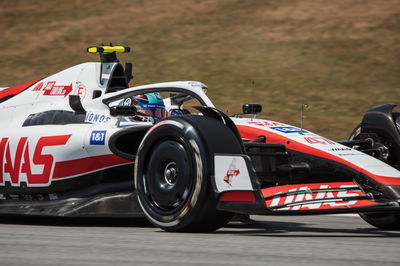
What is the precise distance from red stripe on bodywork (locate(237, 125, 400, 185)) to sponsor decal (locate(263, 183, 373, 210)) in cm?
16

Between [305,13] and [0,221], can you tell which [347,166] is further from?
[305,13]

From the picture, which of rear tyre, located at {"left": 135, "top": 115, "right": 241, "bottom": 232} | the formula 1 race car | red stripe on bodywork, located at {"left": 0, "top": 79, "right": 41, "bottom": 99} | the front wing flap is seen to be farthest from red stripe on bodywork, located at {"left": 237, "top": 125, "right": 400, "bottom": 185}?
red stripe on bodywork, located at {"left": 0, "top": 79, "right": 41, "bottom": 99}

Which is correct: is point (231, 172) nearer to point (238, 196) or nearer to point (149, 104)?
point (238, 196)

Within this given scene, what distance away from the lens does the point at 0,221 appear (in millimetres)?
7430

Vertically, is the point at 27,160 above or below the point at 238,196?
above

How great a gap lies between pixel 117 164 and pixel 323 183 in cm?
193

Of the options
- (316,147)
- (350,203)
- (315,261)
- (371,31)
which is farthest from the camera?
(371,31)

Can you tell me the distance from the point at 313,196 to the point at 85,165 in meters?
2.23

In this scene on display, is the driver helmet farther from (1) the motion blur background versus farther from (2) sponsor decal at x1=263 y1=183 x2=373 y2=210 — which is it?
(1) the motion blur background

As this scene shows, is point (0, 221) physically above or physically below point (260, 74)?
below

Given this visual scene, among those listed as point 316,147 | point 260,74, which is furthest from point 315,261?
point 260,74

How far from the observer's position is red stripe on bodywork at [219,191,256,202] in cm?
556

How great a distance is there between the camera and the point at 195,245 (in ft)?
16.2

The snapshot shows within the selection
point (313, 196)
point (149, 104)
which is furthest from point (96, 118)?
point (313, 196)
